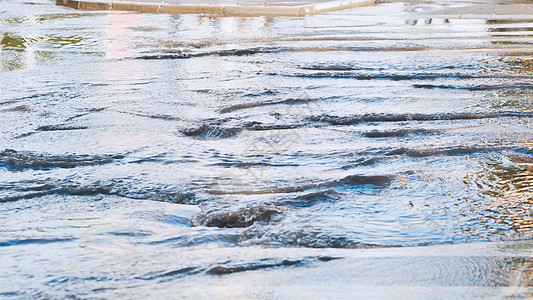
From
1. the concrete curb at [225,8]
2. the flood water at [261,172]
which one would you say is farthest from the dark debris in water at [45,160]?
the concrete curb at [225,8]

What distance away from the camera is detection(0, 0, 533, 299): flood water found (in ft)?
8.74

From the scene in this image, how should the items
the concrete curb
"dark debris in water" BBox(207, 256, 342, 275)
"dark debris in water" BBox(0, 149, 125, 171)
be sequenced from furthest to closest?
the concrete curb < "dark debris in water" BBox(0, 149, 125, 171) < "dark debris in water" BBox(207, 256, 342, 275)

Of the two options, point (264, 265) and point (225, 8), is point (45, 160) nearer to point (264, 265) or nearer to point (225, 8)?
point (264, 265)

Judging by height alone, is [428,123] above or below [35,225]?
above

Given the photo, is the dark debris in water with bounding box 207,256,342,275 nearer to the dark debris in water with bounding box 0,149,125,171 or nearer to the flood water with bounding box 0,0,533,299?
the flood water with bounding box 0,0,533,299

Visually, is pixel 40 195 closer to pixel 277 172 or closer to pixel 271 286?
pixel 277 172

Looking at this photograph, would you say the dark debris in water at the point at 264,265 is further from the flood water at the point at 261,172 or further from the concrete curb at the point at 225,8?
the concrete curb at the point at 225,8

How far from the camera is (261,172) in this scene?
3.86m

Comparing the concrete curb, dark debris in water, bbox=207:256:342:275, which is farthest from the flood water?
the concrete curb

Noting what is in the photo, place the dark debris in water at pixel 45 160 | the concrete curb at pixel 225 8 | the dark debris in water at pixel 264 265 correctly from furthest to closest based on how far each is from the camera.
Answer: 1. the concrete curb at pixel 225 8
2. the dark debris in water at pixel 45 160
3. the dark debris in water at pixel 264 265

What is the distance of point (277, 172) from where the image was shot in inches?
151

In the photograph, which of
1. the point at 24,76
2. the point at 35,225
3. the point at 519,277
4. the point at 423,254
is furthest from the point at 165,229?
the point at 24,76

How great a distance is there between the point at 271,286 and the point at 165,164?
1692mm

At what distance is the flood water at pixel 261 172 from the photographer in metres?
2.66
